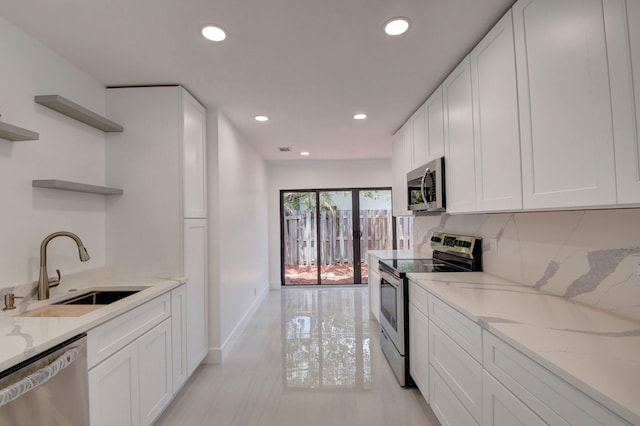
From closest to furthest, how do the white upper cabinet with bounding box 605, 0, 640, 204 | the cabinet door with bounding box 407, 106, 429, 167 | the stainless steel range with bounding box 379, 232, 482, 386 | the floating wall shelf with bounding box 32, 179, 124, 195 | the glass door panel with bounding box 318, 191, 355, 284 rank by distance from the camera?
the white upper cabinet with bounding box 605, 0, 640, 204, the floating wall shelf with bounding box 32, 179, 124, 195, the stainless steel range with bounding box 379, 232, 482, 386, the cabinet door with bounding box 407, 106, 429, 167, the glass door panel with bounding box 318, 191, 355, 284

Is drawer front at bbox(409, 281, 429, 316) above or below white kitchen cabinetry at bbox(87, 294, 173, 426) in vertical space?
above

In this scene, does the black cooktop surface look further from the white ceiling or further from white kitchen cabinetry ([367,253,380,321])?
the white ceiling

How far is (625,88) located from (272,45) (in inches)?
67.6

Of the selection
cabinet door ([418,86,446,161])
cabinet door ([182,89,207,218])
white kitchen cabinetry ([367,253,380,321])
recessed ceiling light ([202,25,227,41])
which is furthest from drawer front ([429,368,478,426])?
recessed ceiling light ([202,25,227,41])

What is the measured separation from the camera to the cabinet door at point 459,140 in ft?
6.34

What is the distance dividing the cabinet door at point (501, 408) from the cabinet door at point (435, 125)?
5.63 feet

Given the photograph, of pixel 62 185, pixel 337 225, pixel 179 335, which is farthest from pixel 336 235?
pixel 62 185

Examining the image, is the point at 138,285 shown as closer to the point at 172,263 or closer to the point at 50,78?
the point at 172,263

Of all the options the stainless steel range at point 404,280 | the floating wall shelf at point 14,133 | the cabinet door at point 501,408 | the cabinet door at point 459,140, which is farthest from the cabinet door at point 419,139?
the floating wall shelf at point 14,133

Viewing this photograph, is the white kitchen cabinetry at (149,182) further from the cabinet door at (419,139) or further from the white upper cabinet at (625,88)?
the white upper cabinet at (625,88)

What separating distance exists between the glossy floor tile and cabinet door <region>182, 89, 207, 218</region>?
146cm

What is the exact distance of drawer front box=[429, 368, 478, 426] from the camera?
144 cm

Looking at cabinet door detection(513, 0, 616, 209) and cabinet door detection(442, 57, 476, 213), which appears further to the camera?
cabinet door detection(442, 57, 476, 213)

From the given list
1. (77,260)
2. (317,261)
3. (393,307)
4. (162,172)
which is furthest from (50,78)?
(317,261)
